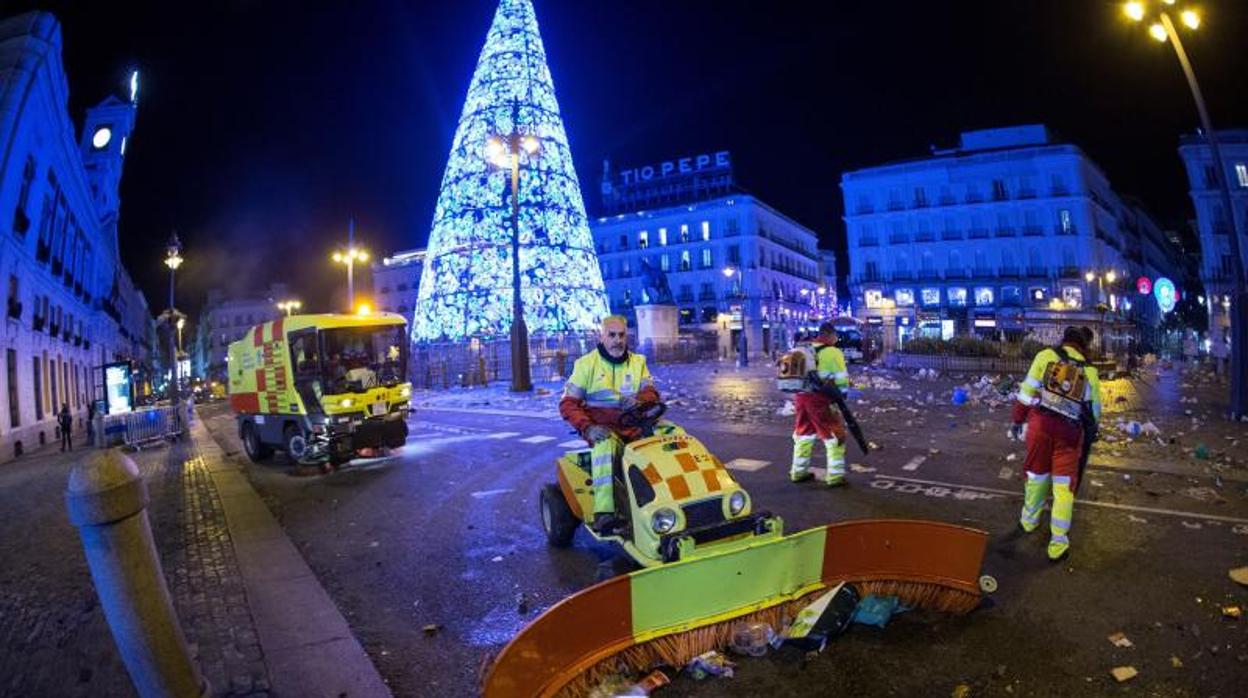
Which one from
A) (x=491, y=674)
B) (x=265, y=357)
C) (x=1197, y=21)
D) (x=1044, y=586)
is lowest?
(x=1044, y=586)

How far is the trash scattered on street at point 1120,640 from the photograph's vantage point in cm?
345

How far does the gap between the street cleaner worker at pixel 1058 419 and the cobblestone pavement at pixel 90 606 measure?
5677 millimetres

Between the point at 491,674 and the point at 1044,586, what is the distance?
12.4 ft

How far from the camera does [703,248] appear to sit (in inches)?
2653

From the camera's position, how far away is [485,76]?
83.9 ft

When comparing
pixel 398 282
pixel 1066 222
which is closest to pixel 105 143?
pixel 398 282

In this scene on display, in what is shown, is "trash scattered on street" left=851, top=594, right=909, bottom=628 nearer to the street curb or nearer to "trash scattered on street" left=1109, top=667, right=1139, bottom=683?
"trash scattered on street" left=1109, top=667, right=1139, bottom=683

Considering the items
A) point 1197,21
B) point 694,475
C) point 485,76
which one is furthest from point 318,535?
point 485,76

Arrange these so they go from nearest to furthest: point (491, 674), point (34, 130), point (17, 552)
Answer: point (491, 674) → point (17, 552) → point (34, 130)

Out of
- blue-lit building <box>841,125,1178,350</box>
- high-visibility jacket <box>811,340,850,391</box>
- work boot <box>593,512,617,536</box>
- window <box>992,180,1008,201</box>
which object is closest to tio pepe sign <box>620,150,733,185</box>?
blue-lit building <box>841,125,1178,350</box>

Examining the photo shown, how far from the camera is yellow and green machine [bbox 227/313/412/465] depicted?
1031 centimetres

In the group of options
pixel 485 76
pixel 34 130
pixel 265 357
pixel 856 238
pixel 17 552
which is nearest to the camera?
pixel 17 552

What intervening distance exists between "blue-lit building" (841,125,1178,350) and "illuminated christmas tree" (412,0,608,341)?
35.8 m

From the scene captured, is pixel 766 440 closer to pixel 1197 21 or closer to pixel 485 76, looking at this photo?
pixel 1197 21
